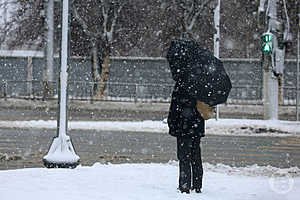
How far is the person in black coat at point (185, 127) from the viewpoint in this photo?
255 inches

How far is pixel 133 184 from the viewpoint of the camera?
7254mm

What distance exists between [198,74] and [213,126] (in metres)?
11.8

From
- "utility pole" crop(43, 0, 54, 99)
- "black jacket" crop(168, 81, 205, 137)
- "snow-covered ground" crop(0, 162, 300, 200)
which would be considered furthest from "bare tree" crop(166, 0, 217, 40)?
"black jacket" crop(168, 81, 205, 137)

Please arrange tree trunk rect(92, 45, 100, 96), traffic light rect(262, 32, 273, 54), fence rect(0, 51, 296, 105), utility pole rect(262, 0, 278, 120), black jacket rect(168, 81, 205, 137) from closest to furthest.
Answer: black jacket rect(168, 81, 205, 137) → traffic light rect(262, 32, 273, 54) → utility pole rect(262, 0, 278, 120) → fence rect(0, 51, 296, 105) → tree trunk rect(92, 45, 100, 96)

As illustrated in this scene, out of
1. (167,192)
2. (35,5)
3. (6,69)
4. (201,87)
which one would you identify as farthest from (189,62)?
(6,69)

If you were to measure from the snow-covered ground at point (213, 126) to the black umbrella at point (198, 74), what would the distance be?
1056 cm

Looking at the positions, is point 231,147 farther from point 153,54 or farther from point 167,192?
point 153,54

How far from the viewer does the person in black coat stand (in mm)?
6469

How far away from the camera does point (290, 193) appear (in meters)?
7.07

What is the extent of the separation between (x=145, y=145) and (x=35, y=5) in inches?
702

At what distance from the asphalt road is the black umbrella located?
13.4ft

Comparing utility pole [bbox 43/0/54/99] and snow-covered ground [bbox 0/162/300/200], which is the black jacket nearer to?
snow-covered ground [bbox 0/162/300/200]

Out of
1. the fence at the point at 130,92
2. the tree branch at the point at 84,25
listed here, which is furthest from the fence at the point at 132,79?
the tree branch at the point at 84,25

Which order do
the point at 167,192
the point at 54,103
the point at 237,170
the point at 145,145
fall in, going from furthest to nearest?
the point at 54,103
the point at 145,145
the point at 237,170
the point at 167,192
